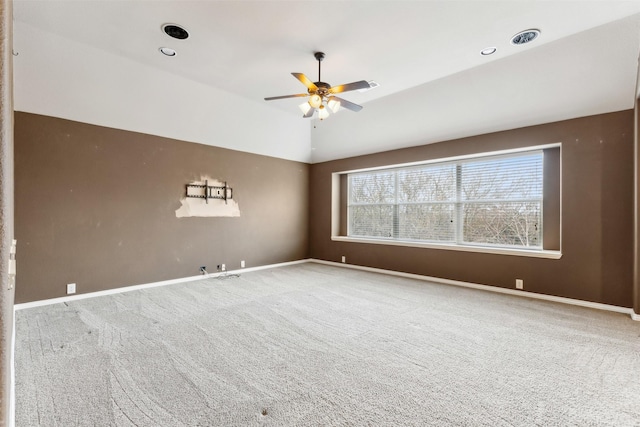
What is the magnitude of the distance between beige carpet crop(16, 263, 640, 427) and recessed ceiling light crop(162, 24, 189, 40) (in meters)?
3.22

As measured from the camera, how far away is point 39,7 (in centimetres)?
292

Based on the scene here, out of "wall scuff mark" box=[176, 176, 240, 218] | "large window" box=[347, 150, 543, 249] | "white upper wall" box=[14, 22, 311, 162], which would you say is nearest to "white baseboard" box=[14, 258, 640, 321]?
"large window" box=[347, 150, 543, 249]

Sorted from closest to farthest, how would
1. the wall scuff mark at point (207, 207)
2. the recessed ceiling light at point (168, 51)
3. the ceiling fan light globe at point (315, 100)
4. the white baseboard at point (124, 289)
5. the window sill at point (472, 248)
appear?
the ceiling fan light globe at point (315, 100) → the recessed ceiling light at point (168, 51) → the white baseboard at point (124, 289) → the window sill at point (472, 248) → the wall scuff mark at point (207, 207)

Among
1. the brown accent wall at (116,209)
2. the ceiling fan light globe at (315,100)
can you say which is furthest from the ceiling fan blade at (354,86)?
the brown accent wall at (116,209)

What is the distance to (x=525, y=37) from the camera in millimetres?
3252

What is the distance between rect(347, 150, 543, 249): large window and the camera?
15.1 ft

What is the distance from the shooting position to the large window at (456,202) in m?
4.59

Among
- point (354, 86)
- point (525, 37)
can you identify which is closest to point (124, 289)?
point (354, 86)

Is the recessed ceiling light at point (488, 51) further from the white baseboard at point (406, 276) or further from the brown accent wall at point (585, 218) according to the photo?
the white baseboard at point (406, 276)

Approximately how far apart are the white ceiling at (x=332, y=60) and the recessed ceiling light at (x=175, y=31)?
0.08 m

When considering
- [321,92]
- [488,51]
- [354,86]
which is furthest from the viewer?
[488,51]

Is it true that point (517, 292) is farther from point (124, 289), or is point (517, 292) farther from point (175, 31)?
point (124, 289)

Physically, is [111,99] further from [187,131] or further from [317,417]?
[317,417]

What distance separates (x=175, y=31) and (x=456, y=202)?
192 inches
